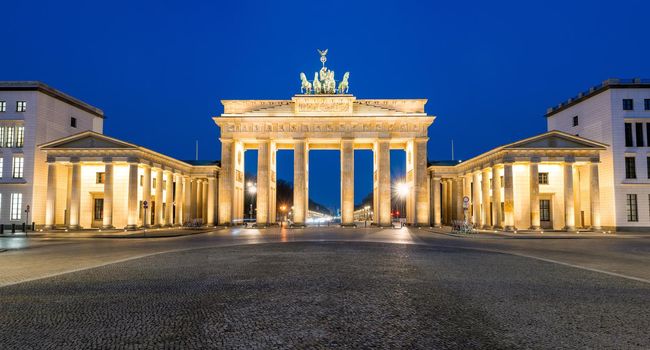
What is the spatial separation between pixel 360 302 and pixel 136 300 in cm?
522

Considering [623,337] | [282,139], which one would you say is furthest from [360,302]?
[282,139]

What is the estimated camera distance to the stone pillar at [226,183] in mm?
60938

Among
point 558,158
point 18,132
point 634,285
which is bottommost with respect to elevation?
point 634,285

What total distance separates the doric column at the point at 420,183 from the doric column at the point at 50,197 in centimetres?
4614

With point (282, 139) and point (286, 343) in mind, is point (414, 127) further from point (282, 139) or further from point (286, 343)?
point (286, 343)

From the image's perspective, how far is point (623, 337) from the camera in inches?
273

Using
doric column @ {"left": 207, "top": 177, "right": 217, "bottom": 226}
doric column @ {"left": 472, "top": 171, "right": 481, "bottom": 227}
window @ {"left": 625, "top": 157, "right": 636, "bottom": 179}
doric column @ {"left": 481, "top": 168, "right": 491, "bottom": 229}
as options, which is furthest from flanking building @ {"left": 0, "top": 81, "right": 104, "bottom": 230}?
window @ {"left": 625, "top": 157, "right": 636, "bottom": 179}

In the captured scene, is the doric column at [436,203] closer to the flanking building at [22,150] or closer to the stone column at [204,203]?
the stone column at [204,203]

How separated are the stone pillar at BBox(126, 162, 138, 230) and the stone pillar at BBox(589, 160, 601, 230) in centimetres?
5357

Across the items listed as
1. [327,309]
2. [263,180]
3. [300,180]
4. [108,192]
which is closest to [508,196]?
[300,180]

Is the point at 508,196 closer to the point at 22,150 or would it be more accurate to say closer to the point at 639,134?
the point at 639,134

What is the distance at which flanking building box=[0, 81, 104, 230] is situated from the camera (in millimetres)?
51188

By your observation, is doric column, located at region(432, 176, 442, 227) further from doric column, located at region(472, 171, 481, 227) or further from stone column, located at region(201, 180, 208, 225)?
stone column, located at region(201, 180, 208, 225)

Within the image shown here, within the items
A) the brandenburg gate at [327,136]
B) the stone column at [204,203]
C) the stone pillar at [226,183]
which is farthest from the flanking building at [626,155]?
the stone column at [204,203]
